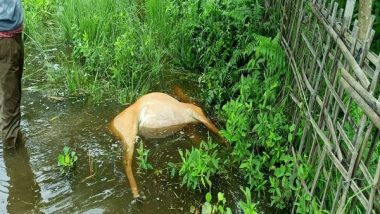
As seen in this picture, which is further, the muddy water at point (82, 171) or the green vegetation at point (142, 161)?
the green vegetation at point (142, 161)

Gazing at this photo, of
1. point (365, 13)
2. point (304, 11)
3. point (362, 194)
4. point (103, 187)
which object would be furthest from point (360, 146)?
point (103, 187)

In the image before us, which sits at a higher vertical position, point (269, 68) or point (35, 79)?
point (269, 68)

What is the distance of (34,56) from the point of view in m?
5.60

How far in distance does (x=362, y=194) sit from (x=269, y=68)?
189cm

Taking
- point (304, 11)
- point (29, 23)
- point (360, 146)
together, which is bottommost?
point (29, 23)

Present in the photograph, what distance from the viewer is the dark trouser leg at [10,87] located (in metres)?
3.78

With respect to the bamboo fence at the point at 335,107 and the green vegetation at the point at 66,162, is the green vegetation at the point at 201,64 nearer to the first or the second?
the green vegetation at the point at 66,162

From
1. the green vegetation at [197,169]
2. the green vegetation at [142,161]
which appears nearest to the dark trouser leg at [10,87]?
the green vegetation at [142,161]

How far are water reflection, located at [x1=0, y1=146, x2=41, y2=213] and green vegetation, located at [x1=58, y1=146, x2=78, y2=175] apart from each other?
0.77 ft

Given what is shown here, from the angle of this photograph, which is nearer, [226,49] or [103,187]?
[103,187]

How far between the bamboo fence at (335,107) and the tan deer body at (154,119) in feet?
3.38

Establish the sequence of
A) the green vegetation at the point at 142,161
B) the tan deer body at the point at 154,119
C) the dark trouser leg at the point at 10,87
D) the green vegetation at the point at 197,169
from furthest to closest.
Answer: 1. the tan deer body at the point at 154,119
2. the dark trouser leg at the point at 10,87
3. the green vegetation at the point at 142,161
4. the green vegetation at the point at 197,169

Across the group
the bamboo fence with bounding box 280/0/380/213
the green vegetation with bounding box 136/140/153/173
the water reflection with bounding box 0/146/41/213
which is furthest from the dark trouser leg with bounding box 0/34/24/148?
the bamboo fence with bounding box 280/0/380/213

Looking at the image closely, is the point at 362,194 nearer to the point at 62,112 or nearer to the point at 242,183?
the point at 242,183
